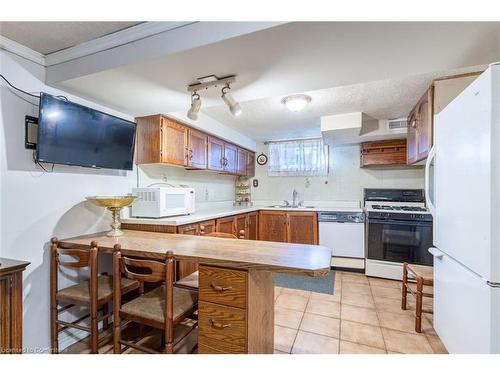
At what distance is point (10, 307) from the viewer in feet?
3.91

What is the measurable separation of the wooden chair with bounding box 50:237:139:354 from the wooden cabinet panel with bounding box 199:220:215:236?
925 mm

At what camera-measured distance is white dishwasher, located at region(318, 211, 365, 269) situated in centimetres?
349

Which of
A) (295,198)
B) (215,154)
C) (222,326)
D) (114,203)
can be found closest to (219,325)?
(222,326)

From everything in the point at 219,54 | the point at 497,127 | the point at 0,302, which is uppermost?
the point at 219,54

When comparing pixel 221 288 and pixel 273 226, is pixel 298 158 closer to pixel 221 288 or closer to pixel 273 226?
pixel 273 226

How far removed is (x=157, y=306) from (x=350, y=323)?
1.69 m

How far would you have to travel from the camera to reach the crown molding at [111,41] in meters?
1.29

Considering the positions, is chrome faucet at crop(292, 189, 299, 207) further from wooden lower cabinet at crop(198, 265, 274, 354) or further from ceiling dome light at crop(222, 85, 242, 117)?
wooden lower cabinet at crop(198, 265, 274, 354)

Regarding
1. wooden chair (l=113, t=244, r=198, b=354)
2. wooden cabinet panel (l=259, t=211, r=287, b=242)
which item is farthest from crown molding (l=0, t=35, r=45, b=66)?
wooden cabinet panel (l=259, t=211, r=287, b=242)

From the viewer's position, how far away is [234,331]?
127cm
